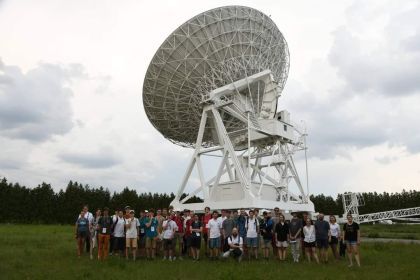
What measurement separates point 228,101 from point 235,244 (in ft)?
50.3

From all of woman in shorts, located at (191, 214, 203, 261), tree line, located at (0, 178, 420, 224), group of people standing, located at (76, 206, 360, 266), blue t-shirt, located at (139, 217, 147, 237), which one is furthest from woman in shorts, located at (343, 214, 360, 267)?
tree line, located at (0, 178, 420, 224)

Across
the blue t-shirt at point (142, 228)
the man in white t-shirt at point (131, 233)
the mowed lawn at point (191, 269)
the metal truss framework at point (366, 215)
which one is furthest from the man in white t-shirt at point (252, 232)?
the metal truss framework at point (366, 215)

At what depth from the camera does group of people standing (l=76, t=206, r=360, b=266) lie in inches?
583

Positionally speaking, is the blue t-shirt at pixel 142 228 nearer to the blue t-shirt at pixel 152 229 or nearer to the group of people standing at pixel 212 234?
the group of people standing at pixel 212 234

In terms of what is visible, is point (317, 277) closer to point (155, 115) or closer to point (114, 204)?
point (155, 115)

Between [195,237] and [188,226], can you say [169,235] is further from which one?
[195,237]

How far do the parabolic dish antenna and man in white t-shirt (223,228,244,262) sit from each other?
15.8 meters

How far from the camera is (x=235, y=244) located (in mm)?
14836

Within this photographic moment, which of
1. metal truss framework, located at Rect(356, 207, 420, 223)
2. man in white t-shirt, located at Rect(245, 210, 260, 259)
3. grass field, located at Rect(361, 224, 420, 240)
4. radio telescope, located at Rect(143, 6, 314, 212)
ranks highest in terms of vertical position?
radio telescope, located at Rect(143, 6, 314, 212)

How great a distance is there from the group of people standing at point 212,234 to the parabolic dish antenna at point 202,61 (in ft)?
49.0

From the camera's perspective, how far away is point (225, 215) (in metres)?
15.9

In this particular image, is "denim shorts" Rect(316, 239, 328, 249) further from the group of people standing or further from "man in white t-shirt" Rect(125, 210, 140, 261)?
"man in white t-shirt" Rect(125, 210, 140, 261)

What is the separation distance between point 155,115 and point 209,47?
6714 millimetres

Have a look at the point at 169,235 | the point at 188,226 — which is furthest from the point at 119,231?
the point at 188,226
